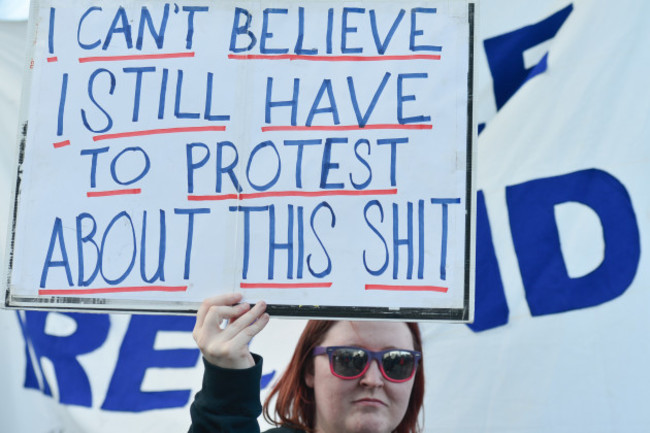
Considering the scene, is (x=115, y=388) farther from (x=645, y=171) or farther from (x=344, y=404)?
(x=645, y=171)

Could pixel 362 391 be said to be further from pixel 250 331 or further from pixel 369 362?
Answer: pixel 250 331

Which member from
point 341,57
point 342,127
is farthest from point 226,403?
point 341,57

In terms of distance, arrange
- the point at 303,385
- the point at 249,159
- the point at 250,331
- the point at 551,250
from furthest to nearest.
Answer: the point at 551,250 < the point at 303,385 < the point at 249,159 < the point at 250,331

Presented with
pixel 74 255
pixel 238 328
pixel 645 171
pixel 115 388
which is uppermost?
pixel 645 171

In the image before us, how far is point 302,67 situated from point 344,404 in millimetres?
746

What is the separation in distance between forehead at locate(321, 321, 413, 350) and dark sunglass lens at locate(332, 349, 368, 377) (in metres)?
0.03

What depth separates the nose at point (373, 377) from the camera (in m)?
2.02

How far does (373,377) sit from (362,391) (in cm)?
4

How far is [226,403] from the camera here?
1804 mm

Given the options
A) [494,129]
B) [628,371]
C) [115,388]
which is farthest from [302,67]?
[115,388]

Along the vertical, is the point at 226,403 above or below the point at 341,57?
below

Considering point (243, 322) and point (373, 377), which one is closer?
point (243, 322)

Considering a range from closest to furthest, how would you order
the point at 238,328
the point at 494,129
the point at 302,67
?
the point at 238,328, the point at 302,67, the point at 494,129

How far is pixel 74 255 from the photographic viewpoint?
191 centimetres
